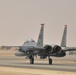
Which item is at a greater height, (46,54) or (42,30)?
(42,30)

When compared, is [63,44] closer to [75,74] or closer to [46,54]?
[46,54]

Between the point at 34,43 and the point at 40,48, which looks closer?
the point at 40,48

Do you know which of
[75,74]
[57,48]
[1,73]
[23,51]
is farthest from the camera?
[23,51]

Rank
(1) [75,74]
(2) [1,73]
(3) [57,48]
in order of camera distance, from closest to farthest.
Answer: (1) [75,74], (2) [1,73], (3) [57,48]

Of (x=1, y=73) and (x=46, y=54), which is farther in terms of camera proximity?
(x=46, y=54)

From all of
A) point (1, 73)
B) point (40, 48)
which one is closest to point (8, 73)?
point (1, 73)

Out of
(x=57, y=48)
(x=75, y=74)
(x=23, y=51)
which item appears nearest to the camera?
(x=75, y=74)

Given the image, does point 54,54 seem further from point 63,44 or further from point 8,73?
point 8,73

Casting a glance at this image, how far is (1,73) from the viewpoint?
116ft

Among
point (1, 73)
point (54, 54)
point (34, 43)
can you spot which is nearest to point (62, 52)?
point (54, 54)

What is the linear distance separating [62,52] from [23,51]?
6.18 metres

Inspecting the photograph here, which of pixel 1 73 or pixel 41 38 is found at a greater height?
pixel 41 38

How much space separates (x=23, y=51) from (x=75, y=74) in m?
24.7

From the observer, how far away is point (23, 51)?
5684 cm
